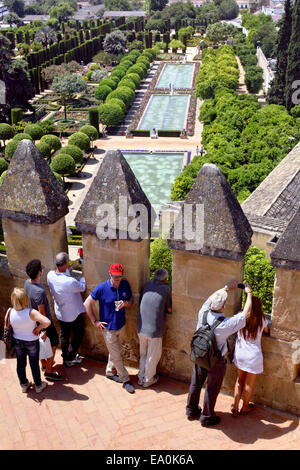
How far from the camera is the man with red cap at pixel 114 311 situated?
6770mm

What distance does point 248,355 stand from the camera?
6285 mm

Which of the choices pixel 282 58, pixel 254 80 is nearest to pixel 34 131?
pixel 282 58

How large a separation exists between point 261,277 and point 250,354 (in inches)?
376

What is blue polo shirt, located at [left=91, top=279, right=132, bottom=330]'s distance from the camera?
6785 millimetres

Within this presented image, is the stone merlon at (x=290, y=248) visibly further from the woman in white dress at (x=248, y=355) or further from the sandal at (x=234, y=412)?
the sandal at (x=234, y=412)

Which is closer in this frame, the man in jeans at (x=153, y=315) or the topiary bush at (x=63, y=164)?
the man in jeans at (x=153, y=315)

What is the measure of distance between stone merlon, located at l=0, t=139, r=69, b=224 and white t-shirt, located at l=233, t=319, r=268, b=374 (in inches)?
118

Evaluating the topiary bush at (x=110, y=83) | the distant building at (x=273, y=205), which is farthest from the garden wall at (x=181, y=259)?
the topiary bush at (x=110, y=83)

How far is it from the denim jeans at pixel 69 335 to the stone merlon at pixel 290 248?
304 cm

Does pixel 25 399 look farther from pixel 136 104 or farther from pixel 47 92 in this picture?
pixel 47 92

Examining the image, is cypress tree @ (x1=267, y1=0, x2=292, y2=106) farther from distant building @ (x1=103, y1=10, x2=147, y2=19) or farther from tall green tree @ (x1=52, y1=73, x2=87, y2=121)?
distant building @ (x1=103, y1=10, x2=147, y2=19)

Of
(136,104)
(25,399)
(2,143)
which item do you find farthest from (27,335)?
(136,104)

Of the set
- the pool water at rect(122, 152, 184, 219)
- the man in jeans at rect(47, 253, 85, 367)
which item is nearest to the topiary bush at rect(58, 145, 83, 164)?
the pool water at rect(122, 152, 184, 219)

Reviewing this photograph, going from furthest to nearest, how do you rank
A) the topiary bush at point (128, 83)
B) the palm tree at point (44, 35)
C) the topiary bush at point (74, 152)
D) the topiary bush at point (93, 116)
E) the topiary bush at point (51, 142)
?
the palm tree at point (44, 35) < the topiary bush at point (128, 83) < the topiary bush at point (93, 116) < the topiary bush at point (51, 142) < the topiary bush at point (74, 152)
